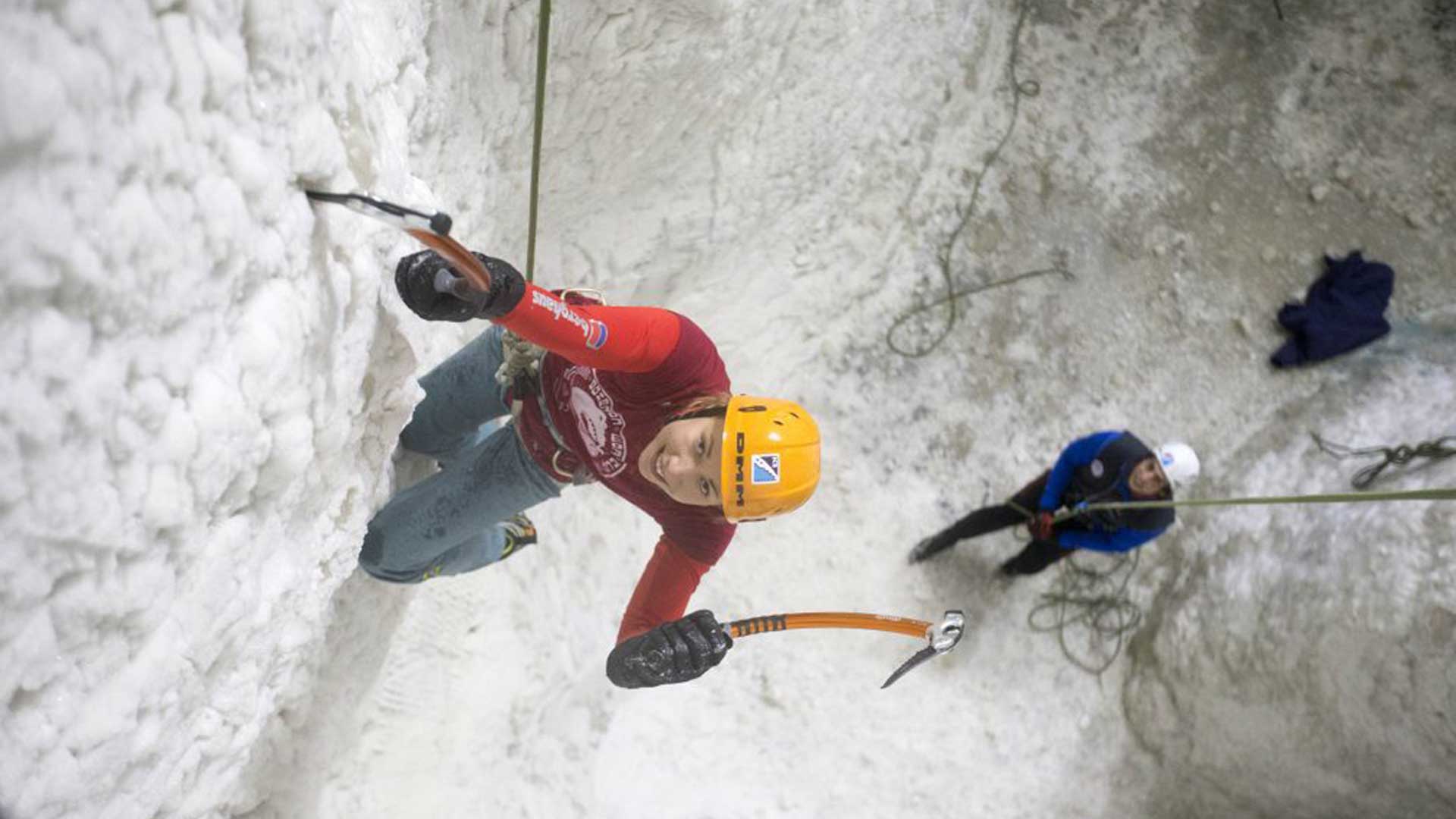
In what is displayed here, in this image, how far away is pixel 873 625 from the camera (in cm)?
222

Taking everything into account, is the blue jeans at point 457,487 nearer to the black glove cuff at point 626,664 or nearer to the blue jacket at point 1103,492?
the black glove cuff at point 626,664

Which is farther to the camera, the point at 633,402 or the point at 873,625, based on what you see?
the point at 873,625

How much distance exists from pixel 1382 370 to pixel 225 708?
3983 mm

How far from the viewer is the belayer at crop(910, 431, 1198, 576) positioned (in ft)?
10.6

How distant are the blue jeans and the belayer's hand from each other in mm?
1906

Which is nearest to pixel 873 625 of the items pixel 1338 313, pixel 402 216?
pixel 402 216

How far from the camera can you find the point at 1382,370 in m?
3.71

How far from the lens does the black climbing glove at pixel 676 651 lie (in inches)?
81.4

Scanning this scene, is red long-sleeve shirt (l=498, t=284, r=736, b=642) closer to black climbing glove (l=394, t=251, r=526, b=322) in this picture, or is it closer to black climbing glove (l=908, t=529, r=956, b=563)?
black climbing glove (l=394, t=251, r=526, b=322)

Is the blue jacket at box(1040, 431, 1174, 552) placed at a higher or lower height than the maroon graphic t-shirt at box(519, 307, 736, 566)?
lower

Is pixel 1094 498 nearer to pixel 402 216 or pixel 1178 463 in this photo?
pixel 1178 463

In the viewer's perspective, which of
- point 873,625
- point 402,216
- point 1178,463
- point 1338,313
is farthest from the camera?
point 1338,313

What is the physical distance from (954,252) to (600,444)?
2.58 metres

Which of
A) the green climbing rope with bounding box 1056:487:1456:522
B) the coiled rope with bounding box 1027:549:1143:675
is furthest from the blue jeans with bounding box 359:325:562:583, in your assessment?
the coiled rope with bounding box 1027:549:1143:675
